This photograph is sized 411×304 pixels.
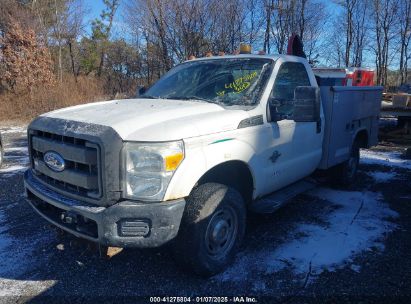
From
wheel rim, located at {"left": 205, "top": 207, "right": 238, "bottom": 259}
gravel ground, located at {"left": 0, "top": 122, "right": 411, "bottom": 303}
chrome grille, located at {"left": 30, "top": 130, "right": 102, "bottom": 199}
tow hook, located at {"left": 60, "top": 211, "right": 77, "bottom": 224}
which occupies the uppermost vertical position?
chrome grille, located at {"left": 30, "top": 130, "right": 102, "bottom": 199}

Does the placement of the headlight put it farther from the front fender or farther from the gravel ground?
the gravel ground

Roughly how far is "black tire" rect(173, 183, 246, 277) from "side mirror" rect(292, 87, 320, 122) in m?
0.98

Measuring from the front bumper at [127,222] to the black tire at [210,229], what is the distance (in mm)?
183

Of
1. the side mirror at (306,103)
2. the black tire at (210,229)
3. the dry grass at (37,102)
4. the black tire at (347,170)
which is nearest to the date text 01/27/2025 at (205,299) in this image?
the black tire at (210,229)

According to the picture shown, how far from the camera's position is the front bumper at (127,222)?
9.04ft

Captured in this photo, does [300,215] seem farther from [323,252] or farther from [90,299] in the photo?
[90,299]

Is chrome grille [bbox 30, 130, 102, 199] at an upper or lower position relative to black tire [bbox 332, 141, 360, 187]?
upper

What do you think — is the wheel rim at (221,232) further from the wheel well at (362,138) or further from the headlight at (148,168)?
the wheel well at (362,138)

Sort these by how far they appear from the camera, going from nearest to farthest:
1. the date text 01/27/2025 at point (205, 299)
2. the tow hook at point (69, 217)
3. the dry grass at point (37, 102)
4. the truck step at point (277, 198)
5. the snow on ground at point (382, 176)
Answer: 1. the tow hook at point (69, 217)
2. the date text 01/27/2025 at point (205, 299)
3. the truck step at point (277, 198)
4. the snow on ground at point (382, 176)
5. the dry grass at point (37, 102)

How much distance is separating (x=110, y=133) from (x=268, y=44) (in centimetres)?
2426

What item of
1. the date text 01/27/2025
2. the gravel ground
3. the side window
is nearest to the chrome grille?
the gravel ground

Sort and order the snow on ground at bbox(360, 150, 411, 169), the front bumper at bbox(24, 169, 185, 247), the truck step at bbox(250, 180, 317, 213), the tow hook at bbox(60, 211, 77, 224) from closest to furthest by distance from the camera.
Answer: the front bumper at bbox(24, 169, 185, 247), the tow hook at bbox(60, 211, 77, 224), the truck step at bbox(250, 180, 317, 213), the snow on ground at bbox(360, 150, 411, 169)

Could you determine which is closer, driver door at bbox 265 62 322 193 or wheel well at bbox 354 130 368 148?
driver door at bbox 265 62 322 193

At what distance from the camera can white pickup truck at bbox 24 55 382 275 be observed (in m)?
2.78
